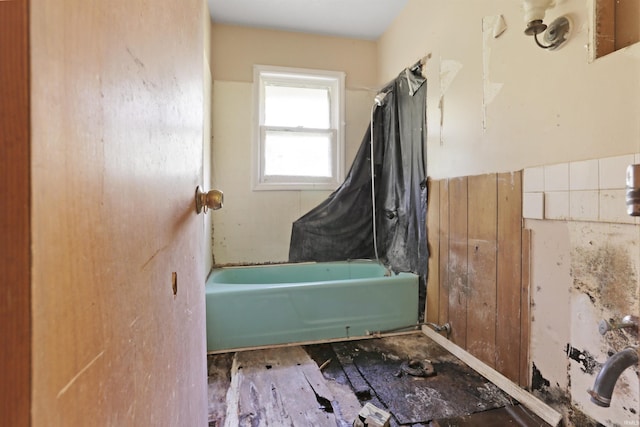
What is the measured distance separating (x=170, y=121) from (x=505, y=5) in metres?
1.82

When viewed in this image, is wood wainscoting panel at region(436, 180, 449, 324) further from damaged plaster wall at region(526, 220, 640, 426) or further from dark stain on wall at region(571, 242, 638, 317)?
dark stain on wall at region(571, 242, 638, 317)

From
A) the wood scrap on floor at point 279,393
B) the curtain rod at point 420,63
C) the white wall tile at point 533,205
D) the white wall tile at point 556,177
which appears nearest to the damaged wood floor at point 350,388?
the wood scrap on floor at point 279,393

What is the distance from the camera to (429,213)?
7.67 ft

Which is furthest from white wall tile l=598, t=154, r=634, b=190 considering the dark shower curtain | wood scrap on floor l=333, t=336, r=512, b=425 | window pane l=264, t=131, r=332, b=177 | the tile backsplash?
window pane l=264, t=131, r=332, b=177

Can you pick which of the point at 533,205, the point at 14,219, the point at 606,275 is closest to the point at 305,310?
the point at 533,205

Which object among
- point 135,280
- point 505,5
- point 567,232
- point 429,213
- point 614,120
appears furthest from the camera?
point 429,213

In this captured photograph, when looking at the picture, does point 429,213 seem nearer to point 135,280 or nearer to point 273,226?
point 273,226

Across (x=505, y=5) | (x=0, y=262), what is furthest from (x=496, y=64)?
(x=0, y=262)

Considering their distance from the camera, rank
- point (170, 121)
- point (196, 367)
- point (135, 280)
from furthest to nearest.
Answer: point (196, 367), point (170, 121), point (135, 280)

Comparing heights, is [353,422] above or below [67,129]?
below

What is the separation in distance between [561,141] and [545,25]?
1.62 feet

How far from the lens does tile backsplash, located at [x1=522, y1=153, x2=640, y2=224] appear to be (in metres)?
1.12

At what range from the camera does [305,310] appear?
2.21m

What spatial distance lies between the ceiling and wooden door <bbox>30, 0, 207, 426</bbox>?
92.9 inches
